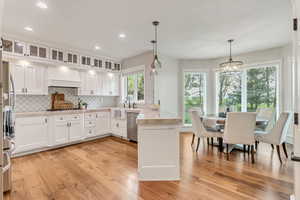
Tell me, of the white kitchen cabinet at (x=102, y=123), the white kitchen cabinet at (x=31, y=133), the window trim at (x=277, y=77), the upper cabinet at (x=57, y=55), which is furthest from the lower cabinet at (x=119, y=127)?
the window trim at (x=277, y=77)

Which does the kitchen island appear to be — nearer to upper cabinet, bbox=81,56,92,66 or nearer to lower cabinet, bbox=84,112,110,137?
lower cabinet, bbox=84,112,110,137

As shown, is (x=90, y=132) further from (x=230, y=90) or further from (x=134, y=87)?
(x=230, y=90)

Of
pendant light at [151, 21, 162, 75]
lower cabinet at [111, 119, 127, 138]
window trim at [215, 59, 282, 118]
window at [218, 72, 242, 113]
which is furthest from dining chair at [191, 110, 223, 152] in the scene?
window trim at [215, 59, 282, 118]

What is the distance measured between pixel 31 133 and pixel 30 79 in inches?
52.0

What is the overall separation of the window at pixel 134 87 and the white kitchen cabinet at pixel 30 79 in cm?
251

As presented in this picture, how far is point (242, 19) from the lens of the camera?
9.27 ft

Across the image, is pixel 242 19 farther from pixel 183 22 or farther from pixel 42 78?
pixel 42 78

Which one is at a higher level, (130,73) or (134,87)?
(130,73)

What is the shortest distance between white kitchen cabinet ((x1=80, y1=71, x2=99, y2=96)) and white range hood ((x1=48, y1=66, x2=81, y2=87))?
16 centimetres

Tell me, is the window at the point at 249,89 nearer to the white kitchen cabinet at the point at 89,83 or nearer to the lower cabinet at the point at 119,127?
the lower cabinet at the point at 119,127

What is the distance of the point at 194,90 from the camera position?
5883 millimetres

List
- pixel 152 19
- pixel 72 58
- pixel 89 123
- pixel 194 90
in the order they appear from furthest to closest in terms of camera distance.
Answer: pixel 194 90 → pixel 89 123 → pixel 72 58 → pixel 152 19

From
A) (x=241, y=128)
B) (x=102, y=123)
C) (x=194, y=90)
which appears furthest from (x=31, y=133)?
(x=194, y=90)

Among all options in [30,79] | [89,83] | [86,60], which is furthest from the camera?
[89,83]
